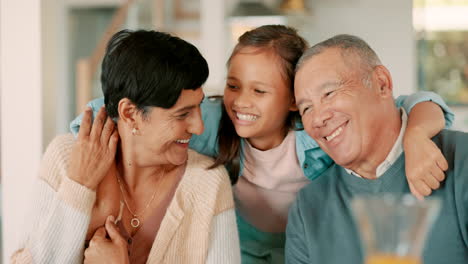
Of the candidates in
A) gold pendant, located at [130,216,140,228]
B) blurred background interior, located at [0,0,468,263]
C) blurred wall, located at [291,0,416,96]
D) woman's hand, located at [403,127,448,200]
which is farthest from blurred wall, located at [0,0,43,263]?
blurred wall, located at [291,0,416,96]

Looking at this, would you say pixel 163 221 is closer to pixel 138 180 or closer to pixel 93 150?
pixel 138 180

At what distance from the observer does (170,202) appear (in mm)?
1892

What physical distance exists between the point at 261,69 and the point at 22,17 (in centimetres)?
96

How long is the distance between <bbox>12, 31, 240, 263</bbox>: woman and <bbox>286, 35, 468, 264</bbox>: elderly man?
1.01 feet

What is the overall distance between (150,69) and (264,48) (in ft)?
1.59

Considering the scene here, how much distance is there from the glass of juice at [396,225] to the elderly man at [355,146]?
91 cm

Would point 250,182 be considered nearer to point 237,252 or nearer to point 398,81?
point 237,252

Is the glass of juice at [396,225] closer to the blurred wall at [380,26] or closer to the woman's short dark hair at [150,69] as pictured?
the woman's short dark hair at [150,69]

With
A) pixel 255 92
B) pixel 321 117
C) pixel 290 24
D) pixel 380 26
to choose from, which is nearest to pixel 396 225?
pixel 321 117

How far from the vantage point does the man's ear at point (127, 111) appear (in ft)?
5.60

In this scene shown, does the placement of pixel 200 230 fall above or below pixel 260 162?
below

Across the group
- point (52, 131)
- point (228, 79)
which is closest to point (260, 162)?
point (228, 79)

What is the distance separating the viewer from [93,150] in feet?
5.70

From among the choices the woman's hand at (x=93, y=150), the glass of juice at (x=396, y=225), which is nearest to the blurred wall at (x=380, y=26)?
the woman's hand at (x=93, y=150)
